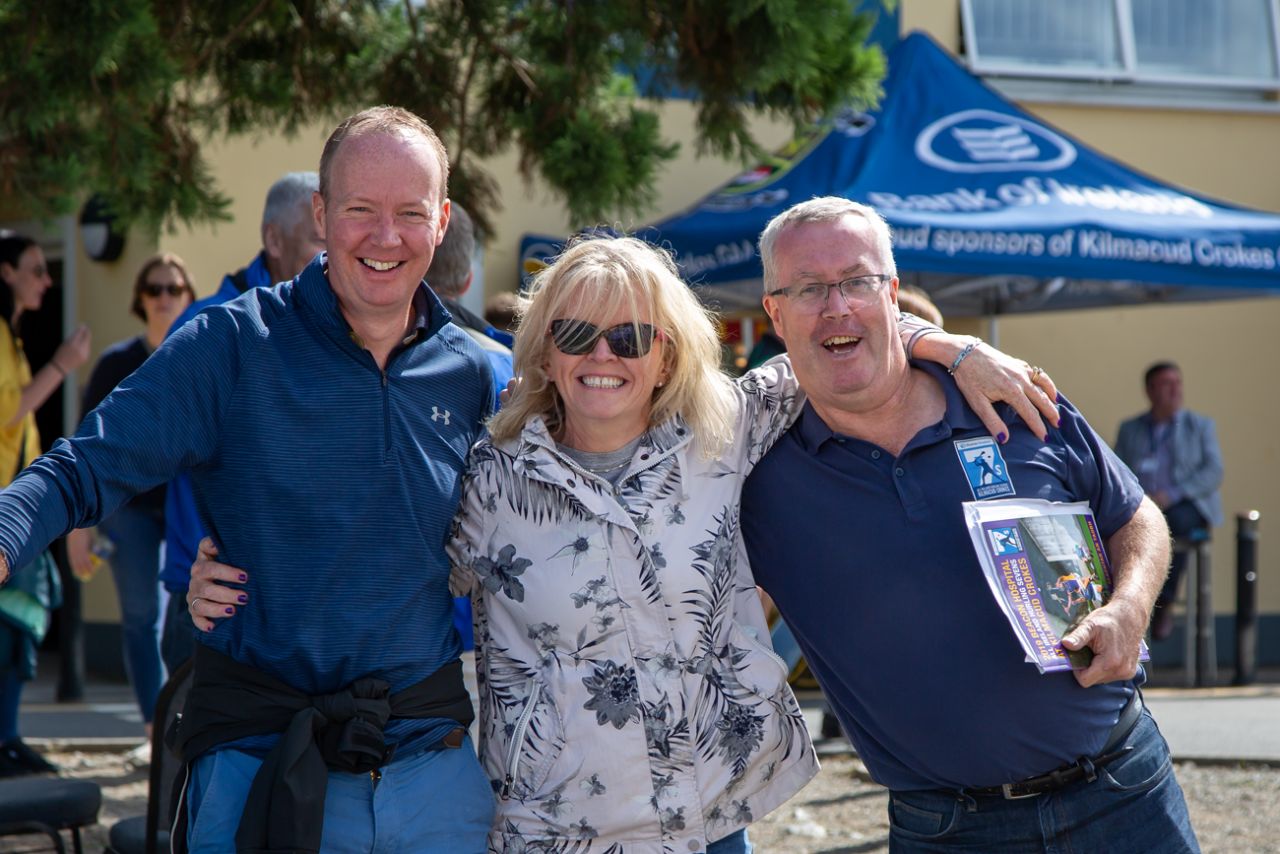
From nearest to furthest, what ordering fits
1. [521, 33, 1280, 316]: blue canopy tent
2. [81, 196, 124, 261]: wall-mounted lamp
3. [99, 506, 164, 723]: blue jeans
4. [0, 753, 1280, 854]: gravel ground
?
[0, 753, 1280, 854]: gravel ground → [99, 506, 164, 723]: blue jeans → [521, 33, 1280, 316]: blue canopy tent → [81, 196, 124, 261]: wall-mounted lamp

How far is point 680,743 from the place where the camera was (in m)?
2.82

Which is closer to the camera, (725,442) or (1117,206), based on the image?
(725,442)

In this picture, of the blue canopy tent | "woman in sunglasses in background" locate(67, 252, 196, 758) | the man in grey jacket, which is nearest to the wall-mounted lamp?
"woman in sunglasses in background" locate(67, 252, 196, 758)

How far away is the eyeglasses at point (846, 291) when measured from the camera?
10.3 ft

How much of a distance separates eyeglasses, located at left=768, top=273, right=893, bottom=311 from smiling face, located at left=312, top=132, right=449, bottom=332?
0.83 metres

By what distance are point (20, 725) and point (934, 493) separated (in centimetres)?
633

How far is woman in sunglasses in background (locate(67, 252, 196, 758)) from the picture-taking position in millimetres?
6590

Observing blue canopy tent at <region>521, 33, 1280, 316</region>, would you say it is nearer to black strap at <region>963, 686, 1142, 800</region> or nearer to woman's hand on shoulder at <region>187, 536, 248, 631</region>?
black strap at <region>963, 686, 1142, 800</region>

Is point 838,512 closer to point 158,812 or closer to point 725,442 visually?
point 725,442

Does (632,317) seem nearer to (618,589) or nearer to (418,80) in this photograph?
(618,589)

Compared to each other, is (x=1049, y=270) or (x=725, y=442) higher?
(x=725, y=442)

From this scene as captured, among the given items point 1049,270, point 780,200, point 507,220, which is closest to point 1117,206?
point 1049,270

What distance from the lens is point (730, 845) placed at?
9.70 ft

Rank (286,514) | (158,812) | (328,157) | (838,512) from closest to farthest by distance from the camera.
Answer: (286,514) < (328,157) < (838,512) < (158,812)
